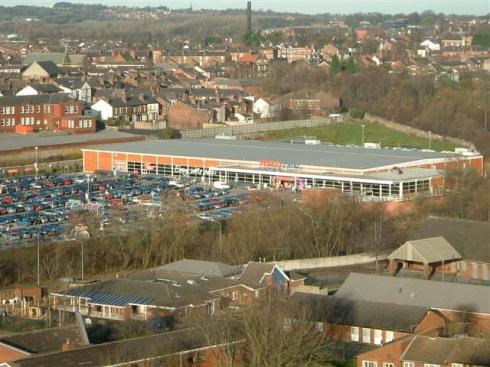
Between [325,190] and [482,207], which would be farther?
[325,190]

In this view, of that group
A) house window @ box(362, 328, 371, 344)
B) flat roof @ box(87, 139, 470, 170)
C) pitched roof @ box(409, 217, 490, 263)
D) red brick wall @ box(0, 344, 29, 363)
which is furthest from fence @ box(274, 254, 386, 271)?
red brick wall @ box(0, 344, 29, 363)

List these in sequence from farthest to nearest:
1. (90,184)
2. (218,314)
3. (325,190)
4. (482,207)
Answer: (90,184) < (325,190) < (482,207) < (218,314)

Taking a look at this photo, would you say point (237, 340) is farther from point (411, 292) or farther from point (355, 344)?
point (411, 292)

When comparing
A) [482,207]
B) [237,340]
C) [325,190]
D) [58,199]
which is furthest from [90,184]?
[237,340]

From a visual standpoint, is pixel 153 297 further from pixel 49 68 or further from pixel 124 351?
pixel 49 68

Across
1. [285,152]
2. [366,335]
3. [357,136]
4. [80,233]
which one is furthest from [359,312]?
[357,136]

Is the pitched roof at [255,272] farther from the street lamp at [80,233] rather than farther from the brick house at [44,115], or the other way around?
the brick house at [44,115]
